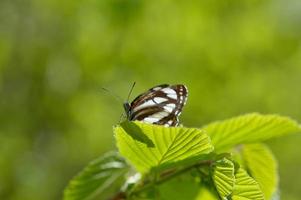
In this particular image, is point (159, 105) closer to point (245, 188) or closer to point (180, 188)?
point (180, 188)

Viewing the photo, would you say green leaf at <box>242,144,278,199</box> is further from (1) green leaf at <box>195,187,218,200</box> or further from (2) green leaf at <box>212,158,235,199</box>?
(2) green leaf at <box>212,158,235,199</box>

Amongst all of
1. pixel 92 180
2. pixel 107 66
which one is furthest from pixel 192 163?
pixel 107 66

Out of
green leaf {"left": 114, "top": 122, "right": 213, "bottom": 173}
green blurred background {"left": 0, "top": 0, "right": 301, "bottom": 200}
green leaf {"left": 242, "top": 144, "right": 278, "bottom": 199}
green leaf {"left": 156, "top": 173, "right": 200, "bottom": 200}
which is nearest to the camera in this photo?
green leaf {"left": 114, "top": 122, "right": 213, "bottom": 173}

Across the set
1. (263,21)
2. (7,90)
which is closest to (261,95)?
(263,21)

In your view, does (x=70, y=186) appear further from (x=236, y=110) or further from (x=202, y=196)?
(x=236, y=110)

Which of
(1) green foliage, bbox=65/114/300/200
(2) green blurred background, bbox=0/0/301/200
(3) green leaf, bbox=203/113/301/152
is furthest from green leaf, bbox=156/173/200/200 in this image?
(2) green blurred background, bbox=0/0/301/200

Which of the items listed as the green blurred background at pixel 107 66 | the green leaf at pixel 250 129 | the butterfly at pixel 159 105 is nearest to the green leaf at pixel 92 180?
the butterfly at pixel 159 105
